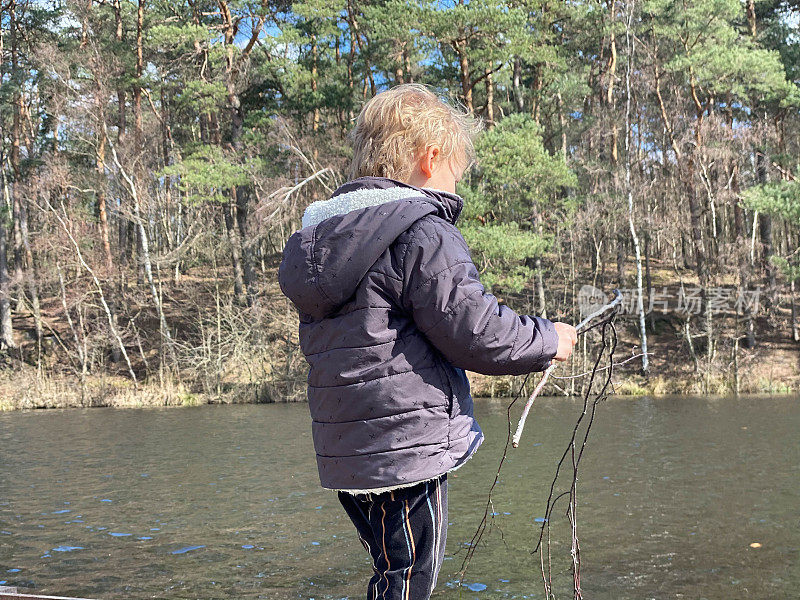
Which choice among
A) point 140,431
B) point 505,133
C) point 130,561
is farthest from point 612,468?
point 505,133

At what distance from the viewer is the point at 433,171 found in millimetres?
1986

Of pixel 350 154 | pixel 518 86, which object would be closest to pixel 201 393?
pixel 350 154

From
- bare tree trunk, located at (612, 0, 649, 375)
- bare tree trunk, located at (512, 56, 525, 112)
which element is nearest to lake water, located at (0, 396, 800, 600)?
bare tree trunk, located at (612, 0, 649, 375)

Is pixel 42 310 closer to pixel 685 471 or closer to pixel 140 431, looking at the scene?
pixel 140 431

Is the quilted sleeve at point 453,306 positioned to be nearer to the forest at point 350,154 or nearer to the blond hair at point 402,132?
the blond hair at point 402,132

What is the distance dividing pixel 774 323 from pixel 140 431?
55.5 ft

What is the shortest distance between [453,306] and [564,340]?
0.32m

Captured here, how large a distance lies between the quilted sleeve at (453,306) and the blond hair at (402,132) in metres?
0.21

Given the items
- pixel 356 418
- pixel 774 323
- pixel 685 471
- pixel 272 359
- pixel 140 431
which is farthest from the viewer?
pixel 774 323

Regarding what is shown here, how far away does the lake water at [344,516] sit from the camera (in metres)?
5.41

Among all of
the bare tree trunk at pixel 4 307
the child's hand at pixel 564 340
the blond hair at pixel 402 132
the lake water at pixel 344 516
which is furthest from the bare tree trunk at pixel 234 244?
the child's hand at pixel 564 340

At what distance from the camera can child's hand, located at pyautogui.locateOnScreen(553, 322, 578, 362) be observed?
6.34 ft

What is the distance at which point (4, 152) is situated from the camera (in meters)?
26.3

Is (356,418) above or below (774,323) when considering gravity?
above
